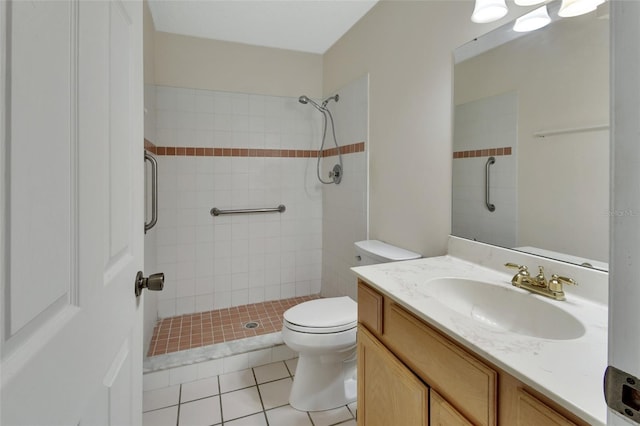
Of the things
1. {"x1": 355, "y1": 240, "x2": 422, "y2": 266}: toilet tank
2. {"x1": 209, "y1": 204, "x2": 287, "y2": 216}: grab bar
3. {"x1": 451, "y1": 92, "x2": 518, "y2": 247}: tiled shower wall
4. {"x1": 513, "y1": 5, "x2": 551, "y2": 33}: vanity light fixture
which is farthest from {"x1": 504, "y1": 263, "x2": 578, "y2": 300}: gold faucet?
{"x1": 209, "y1": 204, "x2": 287, "y2": 216}: grab bar

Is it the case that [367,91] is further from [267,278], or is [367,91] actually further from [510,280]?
[267,278]

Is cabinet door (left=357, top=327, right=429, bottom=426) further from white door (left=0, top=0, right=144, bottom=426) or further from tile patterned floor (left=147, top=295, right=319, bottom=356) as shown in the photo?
tile patterned floor (left=147, top=295, right=319, bottom=356)

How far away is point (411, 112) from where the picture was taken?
1.65 m

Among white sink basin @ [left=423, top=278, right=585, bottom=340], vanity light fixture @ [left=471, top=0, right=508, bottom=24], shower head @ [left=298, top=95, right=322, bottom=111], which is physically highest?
shower head @ [left=298, top=95, right=322, bottom=111]

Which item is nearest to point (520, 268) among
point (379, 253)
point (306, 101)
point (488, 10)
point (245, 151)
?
point (379, 253)

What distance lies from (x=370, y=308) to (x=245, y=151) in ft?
6.13

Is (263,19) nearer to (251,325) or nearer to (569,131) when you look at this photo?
(569,131)

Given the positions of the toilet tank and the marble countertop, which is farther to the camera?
the toilet tank

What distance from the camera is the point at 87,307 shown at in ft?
1.65

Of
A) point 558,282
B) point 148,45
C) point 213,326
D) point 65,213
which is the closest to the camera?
point 65,213

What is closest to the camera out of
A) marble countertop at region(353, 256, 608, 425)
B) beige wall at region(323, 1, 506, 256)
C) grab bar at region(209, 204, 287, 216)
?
marble countertop at region(353, 256, 608, 425)

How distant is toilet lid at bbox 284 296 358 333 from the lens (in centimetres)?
149

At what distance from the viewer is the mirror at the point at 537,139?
90 cm

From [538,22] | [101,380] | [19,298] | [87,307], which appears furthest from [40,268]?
[538,22]
